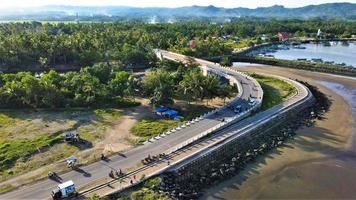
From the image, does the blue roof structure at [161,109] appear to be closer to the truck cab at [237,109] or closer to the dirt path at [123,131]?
the dirt path at [123,131]

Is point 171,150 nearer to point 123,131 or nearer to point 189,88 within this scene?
point 123,131

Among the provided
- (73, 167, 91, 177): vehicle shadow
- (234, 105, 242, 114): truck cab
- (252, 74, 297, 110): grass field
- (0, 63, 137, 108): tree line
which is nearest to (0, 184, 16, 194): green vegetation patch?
(73, 167, 91, 177): vehicle shadow

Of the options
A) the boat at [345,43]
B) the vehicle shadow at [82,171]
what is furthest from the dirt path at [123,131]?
the boat at [345,43]

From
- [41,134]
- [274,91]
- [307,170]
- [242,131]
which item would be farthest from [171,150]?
[274,91]

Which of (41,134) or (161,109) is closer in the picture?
(41,134)

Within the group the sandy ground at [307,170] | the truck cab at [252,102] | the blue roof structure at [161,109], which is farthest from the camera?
the truck cab at [252,102]

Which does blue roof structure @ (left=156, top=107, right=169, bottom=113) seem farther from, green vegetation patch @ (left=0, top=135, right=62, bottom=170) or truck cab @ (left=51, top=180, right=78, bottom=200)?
truck cab @ (left=51, top=180, right=78, bottom=200)
